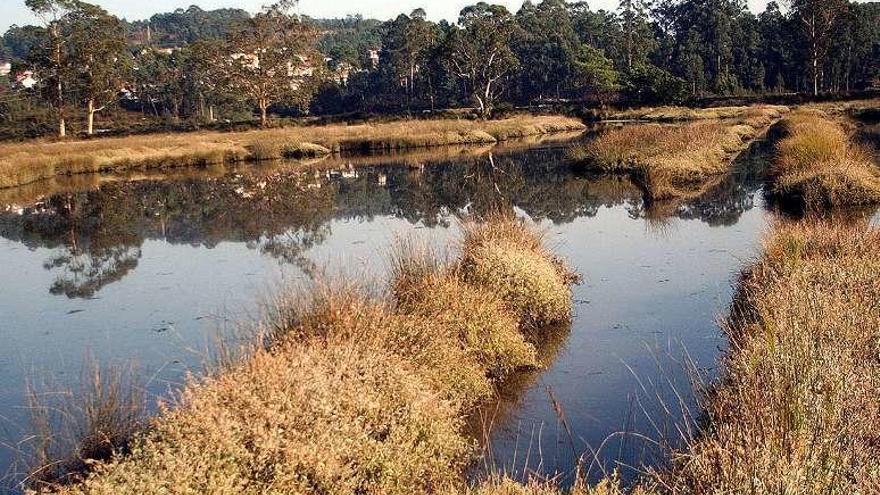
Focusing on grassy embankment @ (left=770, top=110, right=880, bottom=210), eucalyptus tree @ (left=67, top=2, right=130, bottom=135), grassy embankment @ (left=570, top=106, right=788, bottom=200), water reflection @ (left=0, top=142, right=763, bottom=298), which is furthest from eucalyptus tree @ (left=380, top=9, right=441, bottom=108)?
grassy embankment @ (left=770, top=110, right=880, bottom=210)

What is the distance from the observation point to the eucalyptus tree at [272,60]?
65625 mm

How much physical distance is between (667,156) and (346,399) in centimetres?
2423

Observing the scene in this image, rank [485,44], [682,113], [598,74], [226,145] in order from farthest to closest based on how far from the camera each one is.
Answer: [598,74]
[485,44]
[682,113]
[226,145]

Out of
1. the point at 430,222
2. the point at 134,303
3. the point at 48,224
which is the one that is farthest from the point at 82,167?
the point at 134,303

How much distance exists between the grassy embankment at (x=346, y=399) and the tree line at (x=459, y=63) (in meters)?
54.5

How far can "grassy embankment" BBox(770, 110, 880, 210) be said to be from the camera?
62.7ft

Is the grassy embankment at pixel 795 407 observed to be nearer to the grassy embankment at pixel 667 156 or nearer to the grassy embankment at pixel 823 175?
the grassy embankment at pixel 823 175

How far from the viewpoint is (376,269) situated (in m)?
13.8

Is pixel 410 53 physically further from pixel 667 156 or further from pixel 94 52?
pixel 667 156

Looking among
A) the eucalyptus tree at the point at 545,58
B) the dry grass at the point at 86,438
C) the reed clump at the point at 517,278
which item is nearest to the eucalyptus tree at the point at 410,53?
the eucalyptus tree at the point at 545,58

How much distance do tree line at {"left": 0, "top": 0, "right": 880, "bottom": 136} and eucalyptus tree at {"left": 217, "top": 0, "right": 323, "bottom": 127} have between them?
0.12 metres

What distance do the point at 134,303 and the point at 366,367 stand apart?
8.21 metres

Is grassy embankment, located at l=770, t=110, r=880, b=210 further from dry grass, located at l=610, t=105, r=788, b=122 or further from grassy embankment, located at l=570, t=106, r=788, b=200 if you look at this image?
dry grass, located at l=610, t=105, r=788, b=122

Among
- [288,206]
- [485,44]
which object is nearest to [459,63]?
[485,44]
